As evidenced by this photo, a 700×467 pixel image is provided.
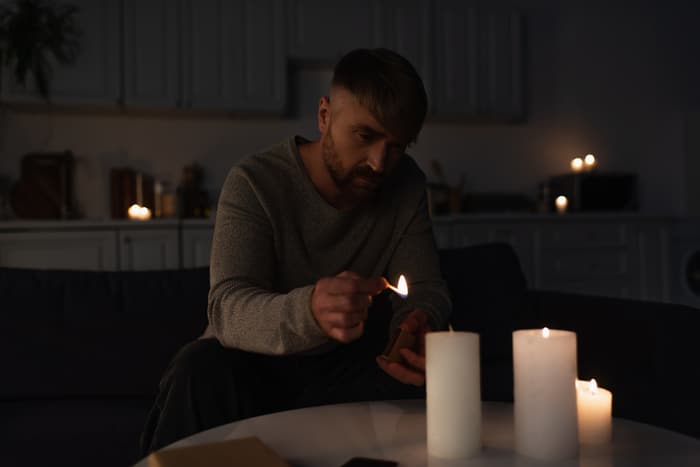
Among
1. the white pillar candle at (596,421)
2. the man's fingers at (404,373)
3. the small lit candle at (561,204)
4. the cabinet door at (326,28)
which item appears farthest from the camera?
the small lit candle at (561,204)

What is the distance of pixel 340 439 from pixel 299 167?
2.29 ft

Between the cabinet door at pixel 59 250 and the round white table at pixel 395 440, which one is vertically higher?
the cabinet door at pixel 59 250

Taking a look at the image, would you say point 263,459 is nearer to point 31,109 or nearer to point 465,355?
point 465,355

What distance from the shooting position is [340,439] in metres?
0.83

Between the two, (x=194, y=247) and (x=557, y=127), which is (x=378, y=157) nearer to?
(x=194, y=247)

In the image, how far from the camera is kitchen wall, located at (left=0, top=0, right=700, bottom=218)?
3.93 meters

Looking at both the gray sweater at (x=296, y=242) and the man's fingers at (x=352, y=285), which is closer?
the man's fingers at (x=352, y=285)

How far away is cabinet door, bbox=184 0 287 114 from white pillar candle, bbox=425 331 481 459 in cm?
322

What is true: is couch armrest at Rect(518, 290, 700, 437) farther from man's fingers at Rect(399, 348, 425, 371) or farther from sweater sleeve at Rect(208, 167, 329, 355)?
sweater sleeve at Rect(208, 167, 329, 355)

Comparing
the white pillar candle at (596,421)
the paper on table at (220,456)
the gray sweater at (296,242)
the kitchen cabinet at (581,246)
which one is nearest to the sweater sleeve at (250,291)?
the gray sweater at (296,242)

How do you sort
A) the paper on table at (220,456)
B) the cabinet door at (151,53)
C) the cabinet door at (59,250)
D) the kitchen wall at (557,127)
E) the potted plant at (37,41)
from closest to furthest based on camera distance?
the paper on table at (220,456), the cabinet door at (59,250), the potted plant at (37,41), the cabinet door at (151,53), the kitchen wall at (557,127)

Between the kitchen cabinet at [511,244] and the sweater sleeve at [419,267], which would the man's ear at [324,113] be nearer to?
the sweater sleeve at [419,267]

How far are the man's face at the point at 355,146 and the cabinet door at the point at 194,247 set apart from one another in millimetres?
2172

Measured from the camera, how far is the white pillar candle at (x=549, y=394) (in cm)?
73
